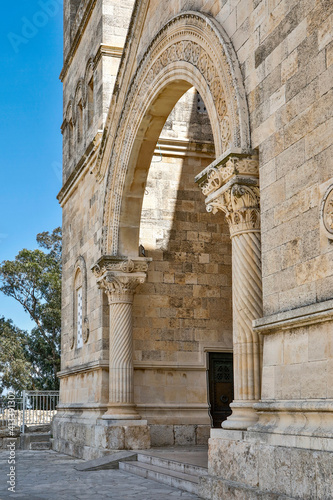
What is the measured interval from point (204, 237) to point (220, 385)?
114 inches

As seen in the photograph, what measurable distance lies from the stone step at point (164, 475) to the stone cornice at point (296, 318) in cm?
249

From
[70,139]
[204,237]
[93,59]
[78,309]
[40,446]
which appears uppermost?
[93,59]

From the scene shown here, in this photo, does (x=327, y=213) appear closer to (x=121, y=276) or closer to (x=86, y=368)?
(x=121, y=276)

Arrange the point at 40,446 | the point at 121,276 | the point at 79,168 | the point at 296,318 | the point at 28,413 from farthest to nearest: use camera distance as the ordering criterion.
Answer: the point at 28,413, the point at 40,446, the point at 79,168, the point at 121,276, the point at 296,318

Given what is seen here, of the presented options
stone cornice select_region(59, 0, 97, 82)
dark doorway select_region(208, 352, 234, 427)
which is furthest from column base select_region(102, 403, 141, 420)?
stone cornice select_region(59, 0, 97, 82)

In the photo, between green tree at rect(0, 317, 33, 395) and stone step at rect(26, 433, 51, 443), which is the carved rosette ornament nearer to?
stone step at rect(26, 433, 51, 443)

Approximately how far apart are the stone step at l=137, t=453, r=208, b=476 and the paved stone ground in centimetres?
31

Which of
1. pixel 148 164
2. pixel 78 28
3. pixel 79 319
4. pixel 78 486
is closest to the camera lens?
pixel 78 486

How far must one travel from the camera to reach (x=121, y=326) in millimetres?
12289

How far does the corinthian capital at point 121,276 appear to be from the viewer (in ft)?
40.9

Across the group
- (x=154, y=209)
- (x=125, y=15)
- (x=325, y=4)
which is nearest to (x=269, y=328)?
(x=325, y=4)

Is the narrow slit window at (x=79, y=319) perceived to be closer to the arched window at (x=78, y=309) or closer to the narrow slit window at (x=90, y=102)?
the arched window at (x=78, y=309)

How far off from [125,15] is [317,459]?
11470 millimetres

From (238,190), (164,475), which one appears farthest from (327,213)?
(164,475)
